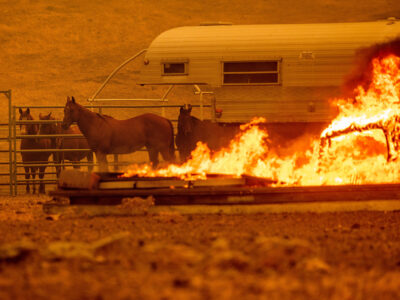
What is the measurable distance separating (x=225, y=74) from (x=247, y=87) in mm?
554

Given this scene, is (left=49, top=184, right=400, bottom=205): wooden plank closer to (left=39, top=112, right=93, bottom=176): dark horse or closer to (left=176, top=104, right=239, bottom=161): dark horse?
(left=176, top=104, right=239, bottom=161): dark horse

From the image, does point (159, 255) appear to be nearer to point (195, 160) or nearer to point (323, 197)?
point (323, 197)

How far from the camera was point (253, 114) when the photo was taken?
1695 cm

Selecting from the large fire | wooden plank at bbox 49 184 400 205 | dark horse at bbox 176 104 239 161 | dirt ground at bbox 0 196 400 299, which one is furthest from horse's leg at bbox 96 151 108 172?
dirt ground at bbox 0 196 400 299

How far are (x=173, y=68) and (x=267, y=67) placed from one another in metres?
1.91

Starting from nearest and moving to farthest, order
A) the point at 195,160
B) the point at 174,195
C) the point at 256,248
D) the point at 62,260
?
the point at 62,260, the point at 256,248, the point at 174,195, the point at 195,160

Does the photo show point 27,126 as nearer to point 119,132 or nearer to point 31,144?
point 31,144

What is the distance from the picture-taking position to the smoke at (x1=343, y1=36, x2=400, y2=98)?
1675 cm

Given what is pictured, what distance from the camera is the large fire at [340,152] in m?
13.1

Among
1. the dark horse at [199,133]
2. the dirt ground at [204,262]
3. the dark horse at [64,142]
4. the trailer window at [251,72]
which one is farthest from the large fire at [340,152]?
the dark horse at [64,142]

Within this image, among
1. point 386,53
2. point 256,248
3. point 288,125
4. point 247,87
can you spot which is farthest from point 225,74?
point 256,248

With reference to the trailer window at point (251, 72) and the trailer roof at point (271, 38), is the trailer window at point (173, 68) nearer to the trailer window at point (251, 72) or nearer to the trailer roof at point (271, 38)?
the trailer roof at point (271, 38)

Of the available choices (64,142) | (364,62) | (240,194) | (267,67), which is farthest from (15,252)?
(64,142)

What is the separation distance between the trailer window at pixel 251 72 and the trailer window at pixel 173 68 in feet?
2.77
